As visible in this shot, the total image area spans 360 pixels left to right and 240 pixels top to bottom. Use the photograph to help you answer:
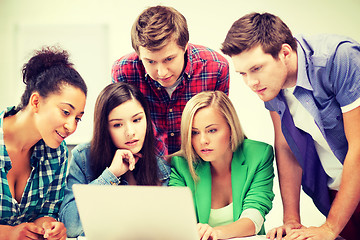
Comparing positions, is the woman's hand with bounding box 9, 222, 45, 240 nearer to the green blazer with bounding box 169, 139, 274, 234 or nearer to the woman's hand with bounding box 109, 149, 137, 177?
the woman's hand with bounding box 109, 149, 137, 177

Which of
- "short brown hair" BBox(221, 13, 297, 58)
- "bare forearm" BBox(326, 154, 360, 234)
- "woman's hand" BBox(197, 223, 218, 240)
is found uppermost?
"short brown hair" BBox(221, 13, 297, 58)

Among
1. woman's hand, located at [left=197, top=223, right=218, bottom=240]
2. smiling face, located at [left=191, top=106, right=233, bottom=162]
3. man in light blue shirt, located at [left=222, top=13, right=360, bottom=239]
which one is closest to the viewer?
woman's hand, located at [left=197, top=223, right=218, bottom=240]

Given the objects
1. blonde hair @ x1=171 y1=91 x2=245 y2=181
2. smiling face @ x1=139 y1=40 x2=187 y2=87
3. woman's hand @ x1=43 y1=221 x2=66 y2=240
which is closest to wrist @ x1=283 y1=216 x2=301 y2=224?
blonde hair @ x1=171 y1=91 x2=245 y2=181

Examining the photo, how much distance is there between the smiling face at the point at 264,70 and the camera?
6.30 feet

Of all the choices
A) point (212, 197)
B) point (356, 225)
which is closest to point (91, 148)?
point (212, 197)

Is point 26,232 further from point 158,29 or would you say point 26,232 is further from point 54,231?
point 158,29

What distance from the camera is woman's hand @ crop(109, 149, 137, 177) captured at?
205 cm

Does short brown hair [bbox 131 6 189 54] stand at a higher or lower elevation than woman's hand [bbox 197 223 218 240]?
higher

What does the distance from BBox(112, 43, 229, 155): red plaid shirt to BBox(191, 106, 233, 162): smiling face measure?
6.5 inches

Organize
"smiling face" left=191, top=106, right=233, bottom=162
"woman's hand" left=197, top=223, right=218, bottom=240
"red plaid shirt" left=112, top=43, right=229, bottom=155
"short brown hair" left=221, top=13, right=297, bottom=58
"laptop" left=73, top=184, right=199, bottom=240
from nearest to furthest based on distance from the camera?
"laptop" left=73, top=184, right=199, bottom=240
"woman's hand" left=197, top=223, right=218, bottom=240
"short brown hair" left=221, top=13, right=297, bottom=58
"smiling face" left=191, top=106, right=233, bottom=162
"red plaid shirt" left=112, top=43, right=229, bottom=155

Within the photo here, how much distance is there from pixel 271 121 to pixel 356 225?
2.09ft

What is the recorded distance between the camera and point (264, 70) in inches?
76.2

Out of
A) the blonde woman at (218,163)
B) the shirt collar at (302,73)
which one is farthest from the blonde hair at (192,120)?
the shirt collar at (302,73)

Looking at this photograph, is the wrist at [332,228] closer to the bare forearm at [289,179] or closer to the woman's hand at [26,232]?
the bare forearm at [289,179]
